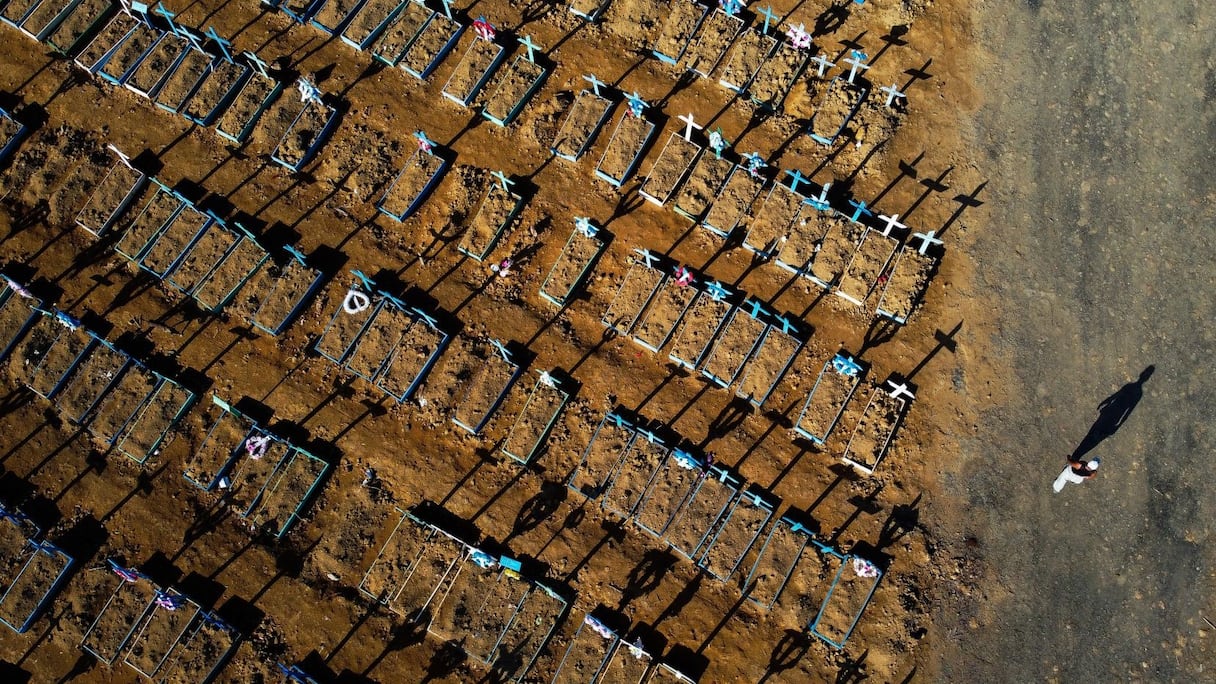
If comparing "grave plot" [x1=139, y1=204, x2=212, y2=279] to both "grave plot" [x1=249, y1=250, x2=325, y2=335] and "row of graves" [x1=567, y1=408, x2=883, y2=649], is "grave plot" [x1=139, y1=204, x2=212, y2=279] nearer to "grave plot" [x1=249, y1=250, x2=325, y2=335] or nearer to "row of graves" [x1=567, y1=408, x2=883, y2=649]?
"grave plot" [x1=249, y1=250, x2=325, y2=335]

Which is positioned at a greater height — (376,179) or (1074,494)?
(1074,494)

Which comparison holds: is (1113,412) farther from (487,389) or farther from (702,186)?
(487,389)

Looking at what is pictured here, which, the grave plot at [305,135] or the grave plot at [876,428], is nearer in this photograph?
the grave plot at [876,428]

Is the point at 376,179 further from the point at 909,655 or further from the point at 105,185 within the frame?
the point at 909,655

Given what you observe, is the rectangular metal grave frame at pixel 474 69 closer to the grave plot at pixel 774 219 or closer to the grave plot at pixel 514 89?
the grave plot at pixel 514 89

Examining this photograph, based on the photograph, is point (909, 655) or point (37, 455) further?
point (37, 455)

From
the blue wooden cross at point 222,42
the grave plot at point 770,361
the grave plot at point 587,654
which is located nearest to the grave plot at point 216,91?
the blue wooden cross at point 222,42

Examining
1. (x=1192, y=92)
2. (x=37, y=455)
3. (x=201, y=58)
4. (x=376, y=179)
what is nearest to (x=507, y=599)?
(x=376, y=179)
